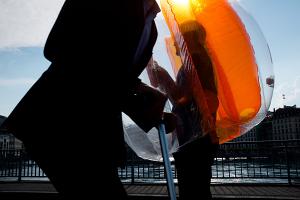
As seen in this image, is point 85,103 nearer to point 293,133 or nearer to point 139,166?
point 139,166

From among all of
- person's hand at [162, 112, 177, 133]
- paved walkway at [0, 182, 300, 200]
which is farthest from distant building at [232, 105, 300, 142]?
person's hand at [162, 112, 177, 133]

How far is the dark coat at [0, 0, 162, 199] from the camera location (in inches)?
63.1

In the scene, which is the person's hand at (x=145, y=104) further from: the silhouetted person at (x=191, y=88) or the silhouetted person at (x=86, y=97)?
the silhouetted person at (x=191, y=88)

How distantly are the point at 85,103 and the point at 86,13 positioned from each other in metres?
0.42

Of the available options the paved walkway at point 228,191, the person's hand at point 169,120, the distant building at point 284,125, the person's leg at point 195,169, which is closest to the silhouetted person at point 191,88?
the person's hand at point 169,120

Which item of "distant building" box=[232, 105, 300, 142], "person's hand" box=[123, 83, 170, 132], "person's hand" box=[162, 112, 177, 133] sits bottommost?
"person's hand" box=[162, 112, 177, 133]

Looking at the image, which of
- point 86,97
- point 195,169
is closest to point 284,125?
point 195,169

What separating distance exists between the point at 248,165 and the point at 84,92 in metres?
7.94

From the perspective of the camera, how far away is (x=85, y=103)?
64.4 inches

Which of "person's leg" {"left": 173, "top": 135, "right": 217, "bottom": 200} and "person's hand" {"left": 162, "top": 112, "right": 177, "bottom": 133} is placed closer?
"person's hand" {"left": 162, "top": 112, "right": 177, "bottom": 133}

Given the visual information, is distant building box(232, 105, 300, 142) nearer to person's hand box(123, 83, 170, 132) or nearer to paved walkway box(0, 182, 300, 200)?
paved walkway box(0, 182, 300, 200)

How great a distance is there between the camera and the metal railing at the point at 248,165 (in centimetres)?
865

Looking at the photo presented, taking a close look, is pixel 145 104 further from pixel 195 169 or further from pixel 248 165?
pixel 248 165

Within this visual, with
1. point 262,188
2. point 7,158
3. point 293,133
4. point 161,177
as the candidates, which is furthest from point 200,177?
point 293,133
